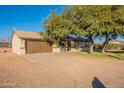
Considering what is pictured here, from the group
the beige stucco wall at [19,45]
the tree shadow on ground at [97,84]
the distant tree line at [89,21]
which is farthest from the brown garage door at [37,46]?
the tree shadow on ground at [97,84]

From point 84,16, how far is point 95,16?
1.58m

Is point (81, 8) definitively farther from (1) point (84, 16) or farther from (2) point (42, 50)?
(2) point (42, 50)

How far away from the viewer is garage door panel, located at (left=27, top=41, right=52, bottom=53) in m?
27.7

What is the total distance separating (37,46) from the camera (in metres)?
29.2

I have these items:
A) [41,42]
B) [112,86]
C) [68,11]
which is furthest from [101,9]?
[112,86]

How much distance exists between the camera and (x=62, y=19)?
92.0 feet

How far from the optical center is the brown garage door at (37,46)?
27641mm

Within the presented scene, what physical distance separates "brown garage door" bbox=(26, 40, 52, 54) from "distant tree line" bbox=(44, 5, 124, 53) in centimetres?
236

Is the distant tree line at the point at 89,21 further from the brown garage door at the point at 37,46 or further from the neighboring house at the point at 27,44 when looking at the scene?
the neighboring house at the point at 27,44

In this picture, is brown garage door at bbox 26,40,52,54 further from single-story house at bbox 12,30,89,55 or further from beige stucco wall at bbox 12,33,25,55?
beige stucco wall at bbox 12,33,25,55

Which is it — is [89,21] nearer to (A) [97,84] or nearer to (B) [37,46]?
(B) [37,46]

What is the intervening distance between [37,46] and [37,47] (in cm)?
16

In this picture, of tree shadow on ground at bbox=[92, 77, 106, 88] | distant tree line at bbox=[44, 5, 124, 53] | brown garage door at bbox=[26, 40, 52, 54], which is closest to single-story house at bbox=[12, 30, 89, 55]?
brown garage door at bbox=[26, 40, 52, 54]

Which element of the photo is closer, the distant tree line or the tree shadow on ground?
the tree shadow on ground
